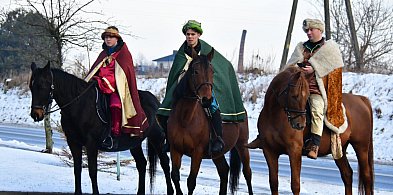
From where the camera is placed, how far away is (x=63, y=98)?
33.4 feet

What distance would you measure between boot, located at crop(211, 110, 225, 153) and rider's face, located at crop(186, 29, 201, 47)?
1.06 m

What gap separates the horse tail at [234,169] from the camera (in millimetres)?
11398

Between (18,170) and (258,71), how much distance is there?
20992 millimetres

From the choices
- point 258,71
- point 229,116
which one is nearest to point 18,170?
point 229,116

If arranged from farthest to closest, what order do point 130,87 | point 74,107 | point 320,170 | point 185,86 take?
point 320,170
point 130,87
point 74,107
point 185,86

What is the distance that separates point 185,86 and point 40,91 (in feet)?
6.93

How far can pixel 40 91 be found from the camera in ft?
32.2

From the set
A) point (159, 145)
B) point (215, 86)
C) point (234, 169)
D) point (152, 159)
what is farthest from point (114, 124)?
point (234, 169)

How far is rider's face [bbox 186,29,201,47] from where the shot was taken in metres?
9.92

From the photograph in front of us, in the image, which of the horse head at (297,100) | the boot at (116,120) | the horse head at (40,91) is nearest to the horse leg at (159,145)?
the boot at (116,120)

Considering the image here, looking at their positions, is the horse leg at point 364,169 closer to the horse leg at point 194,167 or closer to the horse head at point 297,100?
the horse head at point 297,100

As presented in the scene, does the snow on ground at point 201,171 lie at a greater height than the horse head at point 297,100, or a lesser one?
lesser

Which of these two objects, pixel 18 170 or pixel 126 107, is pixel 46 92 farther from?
pixel 18 170

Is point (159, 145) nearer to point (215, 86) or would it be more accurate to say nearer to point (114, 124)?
point (114, 124)
